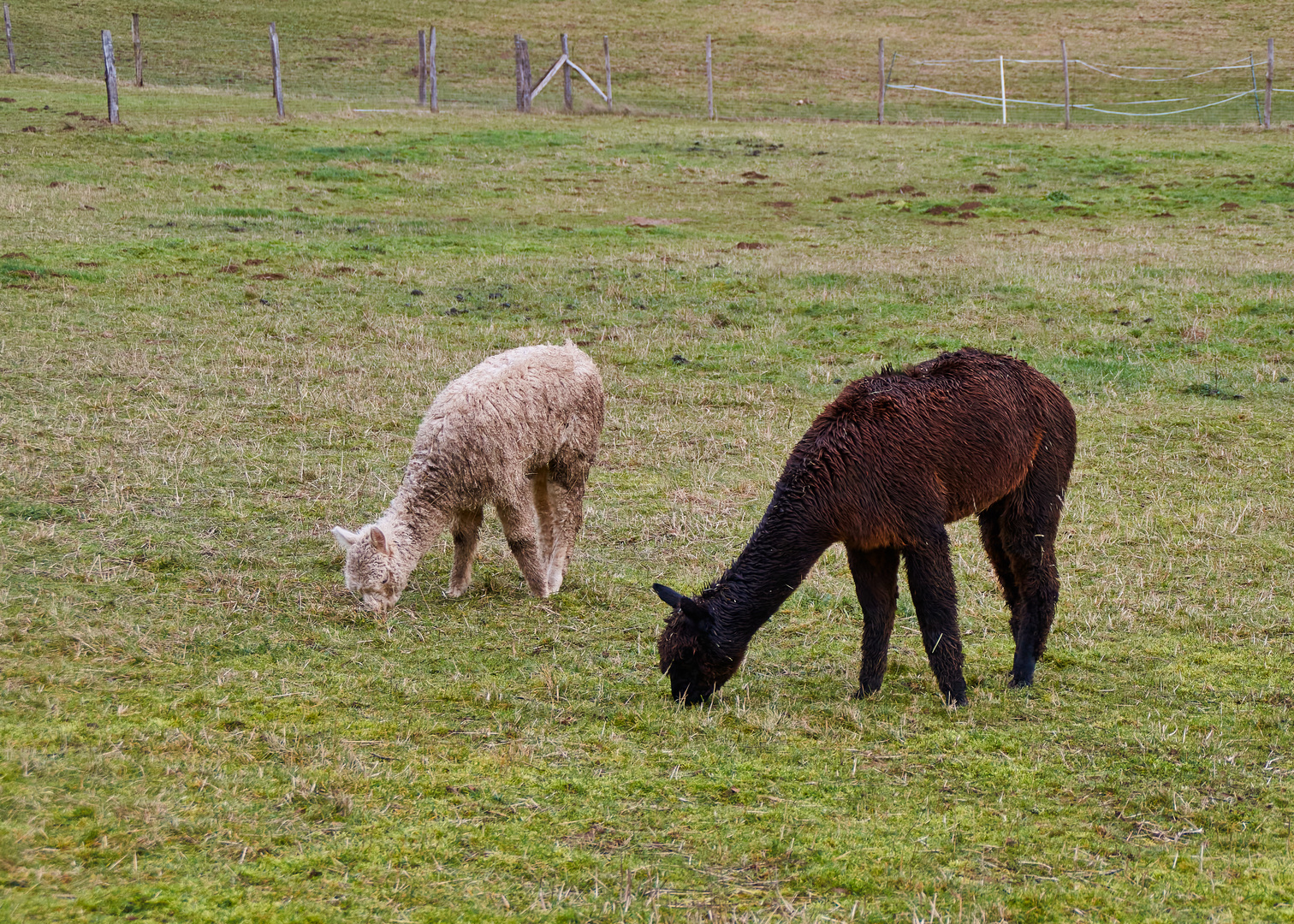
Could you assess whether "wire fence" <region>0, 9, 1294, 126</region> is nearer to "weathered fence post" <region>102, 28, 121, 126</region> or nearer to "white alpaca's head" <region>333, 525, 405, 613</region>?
"weathered fence post" <region>102, 28, 121, 126</region>

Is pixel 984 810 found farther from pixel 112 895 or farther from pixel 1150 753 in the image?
pixel 112 895

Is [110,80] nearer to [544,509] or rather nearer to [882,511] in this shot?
[544,509]

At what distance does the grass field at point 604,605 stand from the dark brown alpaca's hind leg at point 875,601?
0.17m

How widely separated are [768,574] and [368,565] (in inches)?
104

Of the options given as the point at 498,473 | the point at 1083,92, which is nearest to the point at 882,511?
the point at 498,473

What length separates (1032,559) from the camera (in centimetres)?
691

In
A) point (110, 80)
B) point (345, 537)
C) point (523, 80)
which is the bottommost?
point (345, 537)

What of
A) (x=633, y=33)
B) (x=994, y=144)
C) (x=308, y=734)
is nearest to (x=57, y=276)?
(x=308, y=734)

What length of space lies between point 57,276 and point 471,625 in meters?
11.7

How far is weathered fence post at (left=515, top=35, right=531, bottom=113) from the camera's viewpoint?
32.9 m

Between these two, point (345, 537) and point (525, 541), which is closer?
point (345, 537)

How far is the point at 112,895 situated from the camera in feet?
13.1

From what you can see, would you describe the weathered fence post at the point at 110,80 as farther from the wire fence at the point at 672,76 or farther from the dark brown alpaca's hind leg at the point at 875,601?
the dark brown alpaca's hind leg at the point at 875,601

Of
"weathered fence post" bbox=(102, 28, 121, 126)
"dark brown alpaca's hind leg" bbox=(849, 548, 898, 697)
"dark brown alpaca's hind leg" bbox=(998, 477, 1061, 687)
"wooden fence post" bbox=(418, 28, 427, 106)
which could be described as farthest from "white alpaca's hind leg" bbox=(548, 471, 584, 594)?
"wooden fence post" bbox=(418, 28, 427, 106)
